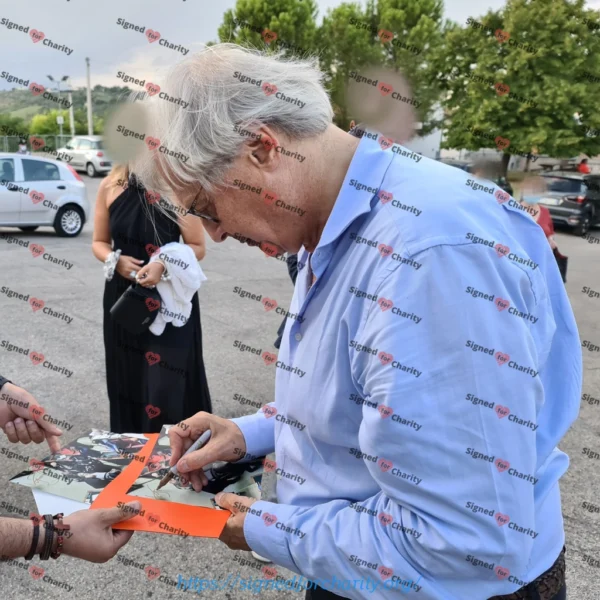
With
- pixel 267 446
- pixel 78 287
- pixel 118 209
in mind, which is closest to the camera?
pixel 267 446

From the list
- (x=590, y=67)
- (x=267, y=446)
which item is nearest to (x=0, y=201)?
(x=267, y=446)

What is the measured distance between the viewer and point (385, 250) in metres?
0.96

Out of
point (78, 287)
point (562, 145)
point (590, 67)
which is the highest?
point (590, 67)

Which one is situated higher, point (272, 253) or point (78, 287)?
point (272, 253)

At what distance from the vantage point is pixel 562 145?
64.5 feet

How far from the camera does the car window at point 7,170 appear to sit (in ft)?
32.9

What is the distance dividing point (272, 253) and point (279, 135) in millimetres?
321

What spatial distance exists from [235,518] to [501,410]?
0.65 m

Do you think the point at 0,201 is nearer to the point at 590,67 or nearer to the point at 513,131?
the point at 513,131

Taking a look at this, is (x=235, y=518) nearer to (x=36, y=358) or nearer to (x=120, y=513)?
(x=120, y=513)

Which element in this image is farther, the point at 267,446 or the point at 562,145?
the point at 562,145

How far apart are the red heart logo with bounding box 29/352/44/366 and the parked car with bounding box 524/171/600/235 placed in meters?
12.5

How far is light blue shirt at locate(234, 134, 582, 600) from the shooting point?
0.89 m

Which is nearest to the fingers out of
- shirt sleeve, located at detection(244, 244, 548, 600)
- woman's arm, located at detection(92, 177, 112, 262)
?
shirt sleeve, located at detection(244, 244, 548, 600)
